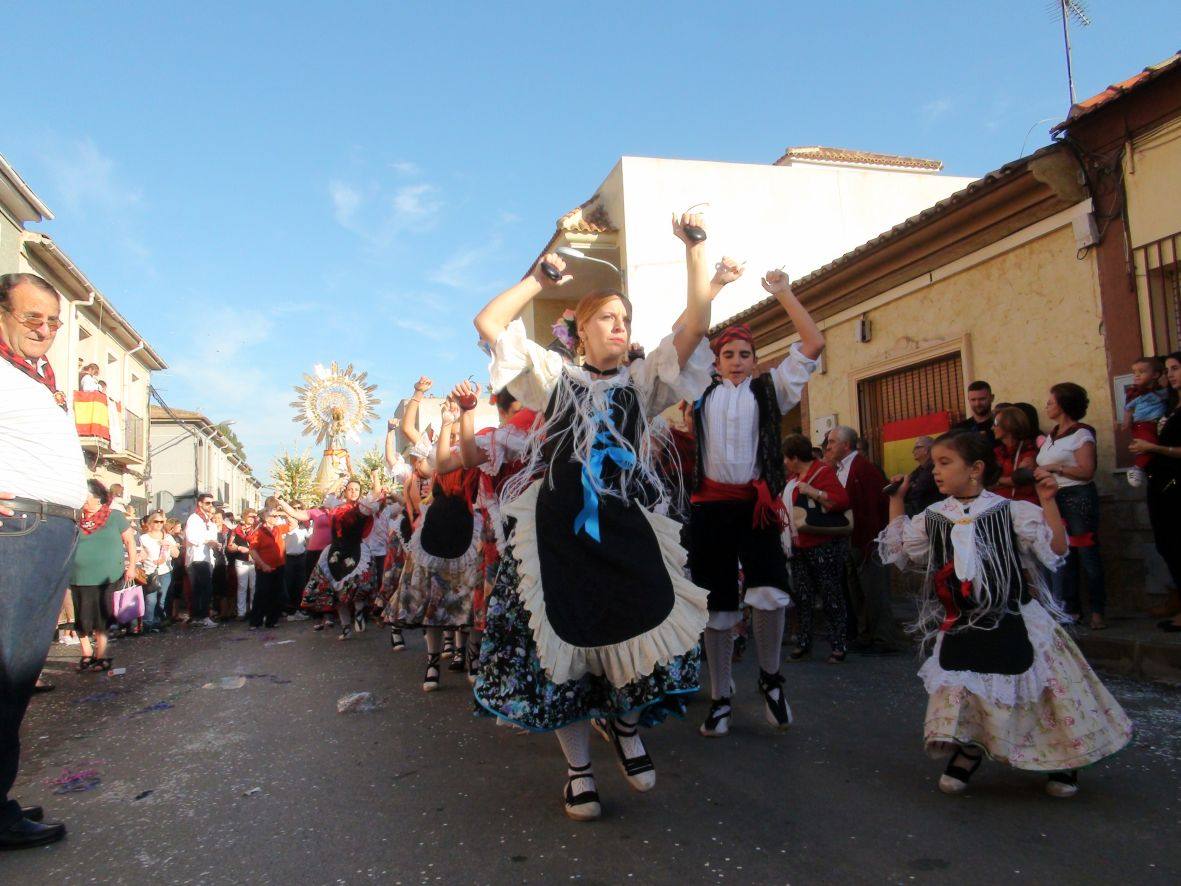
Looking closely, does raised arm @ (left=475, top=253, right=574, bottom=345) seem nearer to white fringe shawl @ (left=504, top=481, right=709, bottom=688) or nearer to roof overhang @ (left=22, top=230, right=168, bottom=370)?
white fringe shawl @ (left=504, top=481, right=709, bottom=688)

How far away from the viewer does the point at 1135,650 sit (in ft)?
18.0

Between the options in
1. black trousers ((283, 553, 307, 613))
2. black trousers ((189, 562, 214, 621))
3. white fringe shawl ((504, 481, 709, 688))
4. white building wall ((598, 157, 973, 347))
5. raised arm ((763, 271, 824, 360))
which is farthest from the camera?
white building wall ((598, 157, 973, 347))

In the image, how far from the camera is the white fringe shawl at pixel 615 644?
2.99 m

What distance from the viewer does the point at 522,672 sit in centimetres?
309

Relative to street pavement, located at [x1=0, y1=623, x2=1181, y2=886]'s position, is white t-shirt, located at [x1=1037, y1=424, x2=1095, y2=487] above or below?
above

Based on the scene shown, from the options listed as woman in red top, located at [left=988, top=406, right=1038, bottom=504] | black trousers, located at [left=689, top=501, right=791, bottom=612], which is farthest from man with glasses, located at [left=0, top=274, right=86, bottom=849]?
woman in red top, located at [left=988, top=406, right=1038, bottom=504]

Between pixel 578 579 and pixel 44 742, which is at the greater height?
pixel 578 579

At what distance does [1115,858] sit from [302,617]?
12.6 m

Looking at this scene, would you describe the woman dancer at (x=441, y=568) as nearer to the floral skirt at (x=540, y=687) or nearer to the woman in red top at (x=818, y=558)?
the woman in red top at (x=818, y=558)

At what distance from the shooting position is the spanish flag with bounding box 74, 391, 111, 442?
19.4 metres

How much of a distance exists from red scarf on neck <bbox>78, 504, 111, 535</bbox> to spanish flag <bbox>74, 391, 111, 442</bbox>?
41.7 feet

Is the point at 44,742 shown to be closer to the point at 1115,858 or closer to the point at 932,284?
the point at 1115,858

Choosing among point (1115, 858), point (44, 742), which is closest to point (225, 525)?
point (44, 742)

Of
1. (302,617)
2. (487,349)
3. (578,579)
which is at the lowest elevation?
(302,617)
